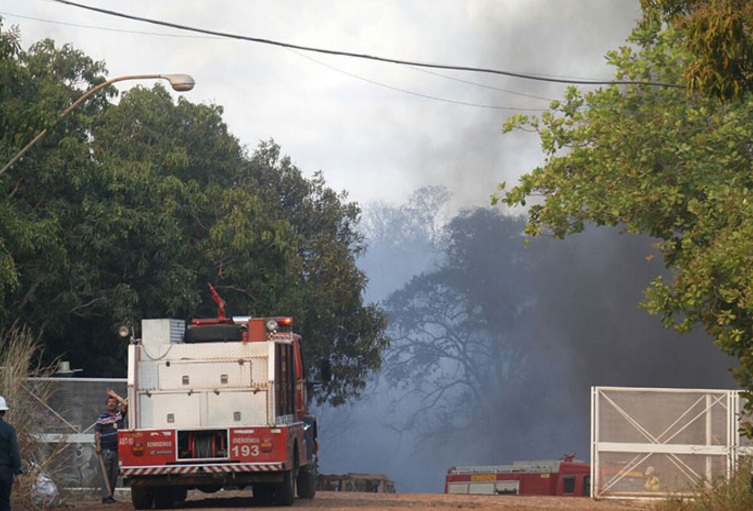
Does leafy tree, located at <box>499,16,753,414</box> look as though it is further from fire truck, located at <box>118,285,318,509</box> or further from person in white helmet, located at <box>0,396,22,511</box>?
person in white helmet, located at <box>0,396,22,511</box>

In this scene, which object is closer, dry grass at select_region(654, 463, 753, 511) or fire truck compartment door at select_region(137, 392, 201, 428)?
dry grass at select_region(654, 463, 753, 511)

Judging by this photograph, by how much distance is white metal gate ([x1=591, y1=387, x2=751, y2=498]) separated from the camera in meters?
24.5

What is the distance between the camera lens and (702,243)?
26.2 m

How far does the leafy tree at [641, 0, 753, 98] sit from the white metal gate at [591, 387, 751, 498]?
11.8 meters

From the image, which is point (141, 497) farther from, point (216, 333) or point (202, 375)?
point (216, 333)

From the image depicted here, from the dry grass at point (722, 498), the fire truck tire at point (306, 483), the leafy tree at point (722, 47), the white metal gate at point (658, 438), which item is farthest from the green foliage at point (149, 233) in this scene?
the leafy tree at point (722, 47)

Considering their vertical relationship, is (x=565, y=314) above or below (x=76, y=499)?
above

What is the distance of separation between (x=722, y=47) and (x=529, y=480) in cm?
2666

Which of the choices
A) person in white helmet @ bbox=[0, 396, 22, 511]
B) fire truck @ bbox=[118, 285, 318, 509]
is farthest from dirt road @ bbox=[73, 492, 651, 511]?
person in white helmet @ bbox=[0, 396, 22, 511]

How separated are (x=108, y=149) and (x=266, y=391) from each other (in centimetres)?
2467

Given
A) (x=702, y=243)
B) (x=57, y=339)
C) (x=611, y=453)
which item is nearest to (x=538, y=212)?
(x=702, y=243)

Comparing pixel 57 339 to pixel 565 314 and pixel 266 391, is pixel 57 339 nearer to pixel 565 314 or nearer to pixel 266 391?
pixel 266 391

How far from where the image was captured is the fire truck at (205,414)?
20438mm

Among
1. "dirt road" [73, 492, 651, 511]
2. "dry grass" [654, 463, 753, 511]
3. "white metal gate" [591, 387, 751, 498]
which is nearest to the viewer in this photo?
"dry grass" [654, 463, 753, 511]
